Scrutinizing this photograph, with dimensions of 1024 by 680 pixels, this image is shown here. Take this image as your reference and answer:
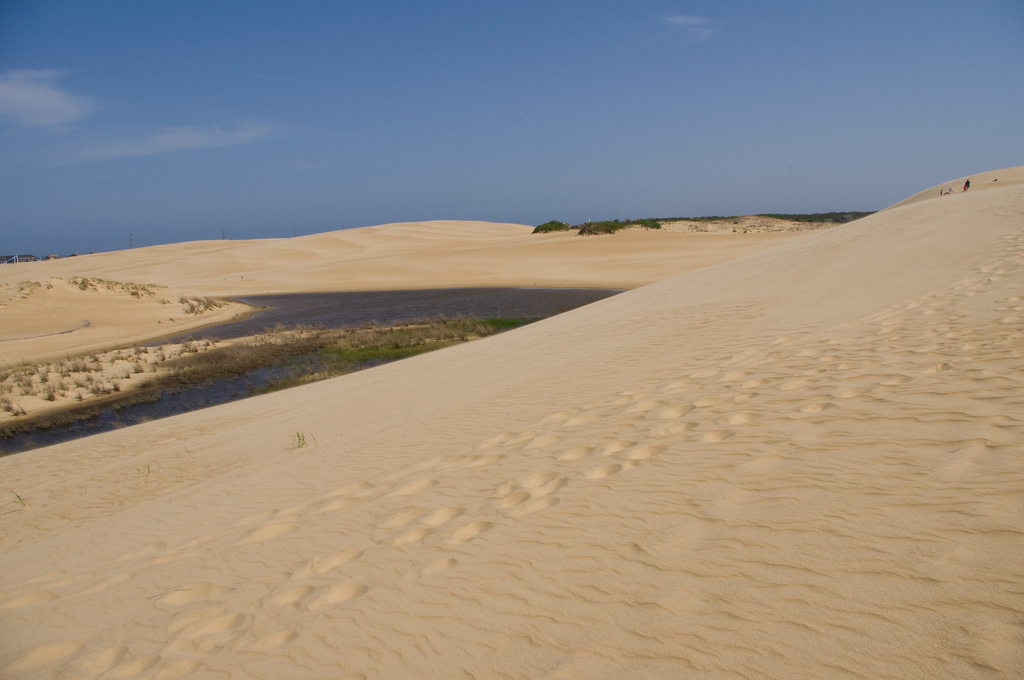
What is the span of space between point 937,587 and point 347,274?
130 ft

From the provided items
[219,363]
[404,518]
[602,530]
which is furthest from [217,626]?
[219,363]

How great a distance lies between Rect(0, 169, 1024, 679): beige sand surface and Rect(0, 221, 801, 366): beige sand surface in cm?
1634

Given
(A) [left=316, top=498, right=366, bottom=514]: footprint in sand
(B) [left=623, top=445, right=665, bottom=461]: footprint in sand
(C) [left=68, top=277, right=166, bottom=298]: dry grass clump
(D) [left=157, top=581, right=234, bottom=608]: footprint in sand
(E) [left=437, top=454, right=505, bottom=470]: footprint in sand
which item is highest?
(C) [left=68, top=277, right=166, bottom=298]: dry grass clump

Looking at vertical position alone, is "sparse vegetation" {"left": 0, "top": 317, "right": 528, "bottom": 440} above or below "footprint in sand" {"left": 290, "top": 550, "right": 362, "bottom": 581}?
below

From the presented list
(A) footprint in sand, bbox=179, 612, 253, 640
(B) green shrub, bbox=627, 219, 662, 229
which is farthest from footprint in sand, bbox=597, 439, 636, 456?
(B) green shrub, bbox=627, 219, 662, 229

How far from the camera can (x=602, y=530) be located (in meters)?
3.20

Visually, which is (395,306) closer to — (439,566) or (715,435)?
(715,435)

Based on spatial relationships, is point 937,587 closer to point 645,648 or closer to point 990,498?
point 990,498

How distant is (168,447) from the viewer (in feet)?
26.1

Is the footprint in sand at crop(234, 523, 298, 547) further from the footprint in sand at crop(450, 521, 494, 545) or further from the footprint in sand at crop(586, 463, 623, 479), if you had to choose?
the footprint in sand at crop(586, 463, 623, 479)

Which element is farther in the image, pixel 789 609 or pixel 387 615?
pixel 387 615

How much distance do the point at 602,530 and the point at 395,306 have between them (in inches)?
947

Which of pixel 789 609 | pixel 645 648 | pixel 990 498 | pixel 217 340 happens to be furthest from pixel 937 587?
pixel 217 340

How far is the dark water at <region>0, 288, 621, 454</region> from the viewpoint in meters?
11.5
